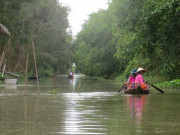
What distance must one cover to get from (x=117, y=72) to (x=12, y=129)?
62809 millimetres

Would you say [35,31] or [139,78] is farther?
[35,31]

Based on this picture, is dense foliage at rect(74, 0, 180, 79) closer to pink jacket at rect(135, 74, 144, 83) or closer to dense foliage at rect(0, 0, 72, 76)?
pink jacket at rect(135, 74, 144, 83)

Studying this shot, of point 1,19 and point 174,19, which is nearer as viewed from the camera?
point 174,19

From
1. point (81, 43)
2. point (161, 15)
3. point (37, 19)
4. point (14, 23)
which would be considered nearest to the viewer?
point (161, 15)

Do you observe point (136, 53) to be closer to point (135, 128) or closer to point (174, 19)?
point (174, 19)

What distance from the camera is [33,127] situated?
8.76 m

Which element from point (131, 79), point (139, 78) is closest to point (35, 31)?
point (131, 79)

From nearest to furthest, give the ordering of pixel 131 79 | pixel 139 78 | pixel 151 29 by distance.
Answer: pixel 139 78
pixel 131 79
pixel 151 29

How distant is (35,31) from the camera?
53.1 meters

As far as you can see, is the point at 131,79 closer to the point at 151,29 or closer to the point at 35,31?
the point at 151,29

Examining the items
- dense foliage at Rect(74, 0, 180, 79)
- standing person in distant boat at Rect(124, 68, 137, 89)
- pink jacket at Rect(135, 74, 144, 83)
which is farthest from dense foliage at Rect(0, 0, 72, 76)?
pink jacket at Rect(135, 74, 144, 83)

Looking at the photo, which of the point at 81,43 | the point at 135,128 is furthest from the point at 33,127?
the point at 81,43

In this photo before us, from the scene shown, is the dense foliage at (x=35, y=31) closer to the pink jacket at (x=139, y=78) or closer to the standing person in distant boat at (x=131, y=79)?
the standing person in distant boat at (x=131, y=79)

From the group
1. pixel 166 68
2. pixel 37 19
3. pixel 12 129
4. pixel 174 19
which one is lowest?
pixel 12 129
